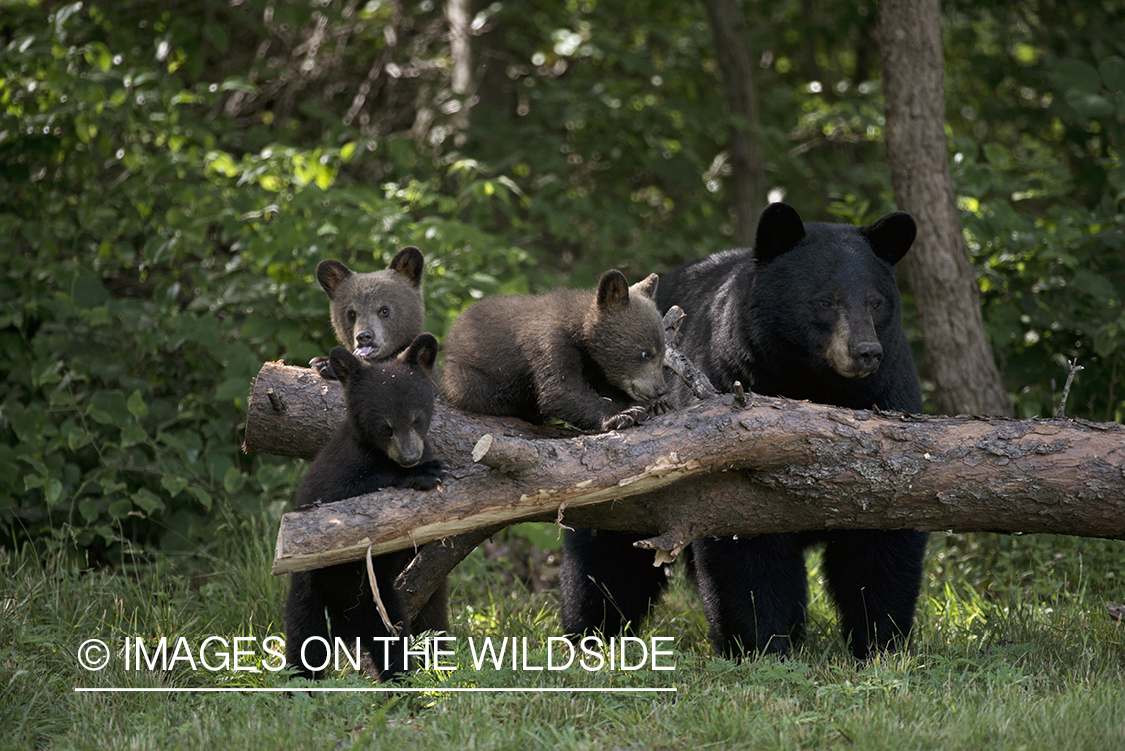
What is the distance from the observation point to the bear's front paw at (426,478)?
3.55 meters

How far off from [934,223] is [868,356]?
9.14 ft

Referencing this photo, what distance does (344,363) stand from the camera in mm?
3729

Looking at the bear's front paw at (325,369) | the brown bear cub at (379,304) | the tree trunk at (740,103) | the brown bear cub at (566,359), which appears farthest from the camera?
the tree trunk at (740,103)

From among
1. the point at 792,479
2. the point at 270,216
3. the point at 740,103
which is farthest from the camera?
the point at 740,103

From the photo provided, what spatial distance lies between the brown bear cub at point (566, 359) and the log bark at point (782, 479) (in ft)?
1.31

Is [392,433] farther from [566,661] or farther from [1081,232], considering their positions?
[1081,232]

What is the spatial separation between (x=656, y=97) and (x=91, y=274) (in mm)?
5970

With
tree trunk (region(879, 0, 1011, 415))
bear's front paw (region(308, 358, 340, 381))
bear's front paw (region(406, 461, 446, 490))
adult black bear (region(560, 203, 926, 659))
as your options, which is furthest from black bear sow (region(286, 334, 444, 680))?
tree trunk (region(879, 0, 1011, 415))

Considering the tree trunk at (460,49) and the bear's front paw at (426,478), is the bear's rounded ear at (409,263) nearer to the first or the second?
the bear's front paw at (426,478)

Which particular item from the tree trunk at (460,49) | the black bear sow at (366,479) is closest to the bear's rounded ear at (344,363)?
the black bear sow at (366,479)

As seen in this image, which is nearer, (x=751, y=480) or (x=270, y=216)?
(x=751, y=480)

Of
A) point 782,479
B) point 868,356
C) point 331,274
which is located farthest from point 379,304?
point 868,356

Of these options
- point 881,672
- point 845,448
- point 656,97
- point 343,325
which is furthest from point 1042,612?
point 656,97

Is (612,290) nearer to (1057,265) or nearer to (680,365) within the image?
(680,365)
